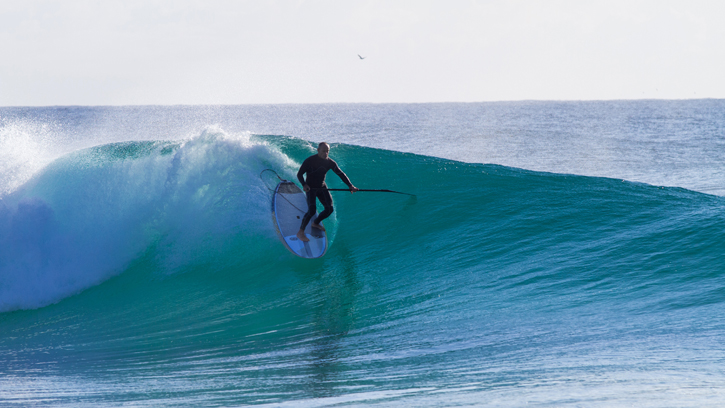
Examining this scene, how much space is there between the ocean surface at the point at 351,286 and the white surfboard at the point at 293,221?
173mm

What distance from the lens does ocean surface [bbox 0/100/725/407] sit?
4230mm

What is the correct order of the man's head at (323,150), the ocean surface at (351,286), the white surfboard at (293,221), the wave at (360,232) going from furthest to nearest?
the white surfboard at (293,221), the man's head at (323,150), the wave at (360,232), the ocean surface at (351,286)

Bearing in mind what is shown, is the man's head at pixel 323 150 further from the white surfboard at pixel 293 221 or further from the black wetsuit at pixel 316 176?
the white surfboard at pixel 293 221

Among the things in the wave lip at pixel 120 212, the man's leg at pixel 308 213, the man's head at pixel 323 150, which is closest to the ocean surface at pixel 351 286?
the wave lip at pixel 120 212

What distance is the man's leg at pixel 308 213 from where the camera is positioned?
298 inches

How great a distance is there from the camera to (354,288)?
704cm

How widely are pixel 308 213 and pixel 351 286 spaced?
1.24 metres

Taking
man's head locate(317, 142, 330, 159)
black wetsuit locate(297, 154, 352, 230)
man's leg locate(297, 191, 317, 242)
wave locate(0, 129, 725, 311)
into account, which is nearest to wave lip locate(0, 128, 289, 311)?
wave locate(0, 129, 725, 311)

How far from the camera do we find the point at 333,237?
882 cm

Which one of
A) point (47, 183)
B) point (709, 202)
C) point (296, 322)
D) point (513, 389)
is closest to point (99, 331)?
point (296, 322)

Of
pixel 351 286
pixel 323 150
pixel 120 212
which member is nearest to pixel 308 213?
pixel 323 150

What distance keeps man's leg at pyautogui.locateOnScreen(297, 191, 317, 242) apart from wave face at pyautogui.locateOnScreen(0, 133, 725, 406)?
0.40 m

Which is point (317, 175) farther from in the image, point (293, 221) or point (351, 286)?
point (351, 286)

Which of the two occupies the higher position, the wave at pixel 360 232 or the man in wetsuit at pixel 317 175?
the man in wetsuit at pixel 317 175
